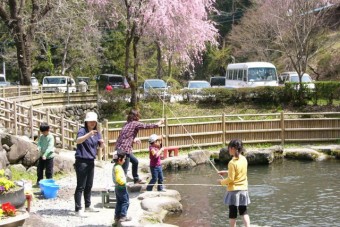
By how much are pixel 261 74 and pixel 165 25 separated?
793 cm

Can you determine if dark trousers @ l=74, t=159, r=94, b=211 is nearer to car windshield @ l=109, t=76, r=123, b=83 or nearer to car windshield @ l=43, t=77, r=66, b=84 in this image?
car windshield @ l=43, t=77, r=66, b=84

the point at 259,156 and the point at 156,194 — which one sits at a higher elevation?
the point at 156,194

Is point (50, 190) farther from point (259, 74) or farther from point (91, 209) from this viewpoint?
point (259, 74)

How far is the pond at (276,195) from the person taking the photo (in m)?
10.8

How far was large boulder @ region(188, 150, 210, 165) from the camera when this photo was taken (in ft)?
59.0

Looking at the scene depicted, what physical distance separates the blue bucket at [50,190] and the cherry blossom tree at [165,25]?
14469mm

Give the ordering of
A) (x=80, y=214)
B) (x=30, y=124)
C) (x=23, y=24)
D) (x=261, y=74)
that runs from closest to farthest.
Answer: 1. (x=80, y=214)
2. (x=30, y=124)
3. (x=23, y=24)
4. (x=261, y=74)

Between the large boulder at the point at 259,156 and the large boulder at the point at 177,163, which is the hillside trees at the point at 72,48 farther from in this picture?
the large boulder at the point at 259,156

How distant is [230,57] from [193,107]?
19.7 meters

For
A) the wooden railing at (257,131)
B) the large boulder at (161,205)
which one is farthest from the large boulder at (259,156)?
the large boulder at (161,205)

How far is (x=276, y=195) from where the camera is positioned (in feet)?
43.3

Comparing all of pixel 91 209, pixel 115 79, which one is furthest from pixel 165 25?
pixel 91 209

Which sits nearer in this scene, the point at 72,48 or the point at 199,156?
the point at 199,156

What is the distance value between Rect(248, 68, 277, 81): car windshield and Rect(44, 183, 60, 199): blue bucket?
21687 mm
